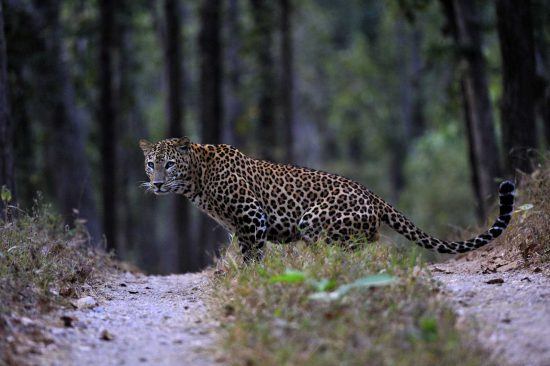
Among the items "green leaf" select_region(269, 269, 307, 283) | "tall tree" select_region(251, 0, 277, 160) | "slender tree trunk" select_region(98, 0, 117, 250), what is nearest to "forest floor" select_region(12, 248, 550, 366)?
"green leaf" select_region(269, 269, 307, 283)

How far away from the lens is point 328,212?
10.4 m

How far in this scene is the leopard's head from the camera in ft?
35.4

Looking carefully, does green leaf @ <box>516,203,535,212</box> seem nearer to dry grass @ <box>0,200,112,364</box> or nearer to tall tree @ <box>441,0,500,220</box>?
tall tree @ <box>441,0,500,220</box>

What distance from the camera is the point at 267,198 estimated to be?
35.7 feet

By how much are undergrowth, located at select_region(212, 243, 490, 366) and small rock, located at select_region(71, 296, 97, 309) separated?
1293mm

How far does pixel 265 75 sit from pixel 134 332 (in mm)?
23886

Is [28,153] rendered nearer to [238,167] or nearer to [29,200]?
[29,200]

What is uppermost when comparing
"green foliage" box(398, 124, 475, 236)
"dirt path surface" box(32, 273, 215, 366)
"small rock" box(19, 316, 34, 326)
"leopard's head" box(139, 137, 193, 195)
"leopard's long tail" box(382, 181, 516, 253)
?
"leopard's head" box(139, 137, 193, 195)

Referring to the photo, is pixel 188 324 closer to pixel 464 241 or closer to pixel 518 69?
pixel 464 241

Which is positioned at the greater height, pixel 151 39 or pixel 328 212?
pixel 151 39

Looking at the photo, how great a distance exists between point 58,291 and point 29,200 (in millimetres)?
15180

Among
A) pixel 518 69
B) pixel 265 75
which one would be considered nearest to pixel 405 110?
pixel 265 75

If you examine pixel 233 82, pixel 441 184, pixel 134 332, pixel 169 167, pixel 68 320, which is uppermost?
pixel 233 82

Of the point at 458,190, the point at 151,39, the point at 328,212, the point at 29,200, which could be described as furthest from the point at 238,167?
the point at 151,39
